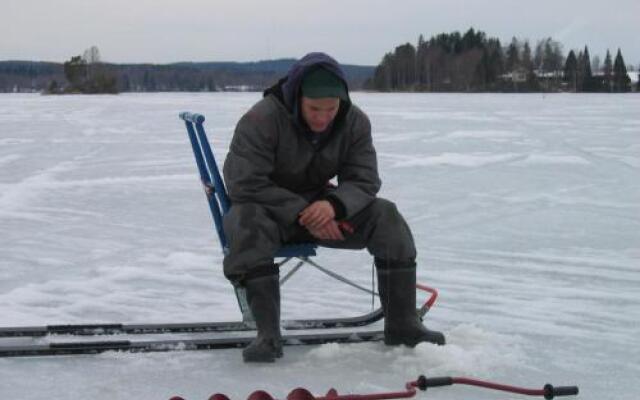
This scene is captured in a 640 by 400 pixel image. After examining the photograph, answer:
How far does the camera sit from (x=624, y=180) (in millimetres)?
8914

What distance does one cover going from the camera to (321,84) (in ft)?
10.0

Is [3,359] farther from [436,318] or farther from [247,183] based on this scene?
[436,318]

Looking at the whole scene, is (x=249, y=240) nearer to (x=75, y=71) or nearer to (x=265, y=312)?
(x=265, y=312)

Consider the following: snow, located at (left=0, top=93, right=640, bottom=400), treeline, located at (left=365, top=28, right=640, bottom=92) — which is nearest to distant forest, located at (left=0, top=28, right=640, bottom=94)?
treeline, located at (left=365, top=28, right=640, bottom=92)

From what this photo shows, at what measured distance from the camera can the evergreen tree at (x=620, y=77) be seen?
74.6 meters

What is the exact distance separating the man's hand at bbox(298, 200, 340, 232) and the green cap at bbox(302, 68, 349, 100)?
389 mm

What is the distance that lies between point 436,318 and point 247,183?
1.17 meters

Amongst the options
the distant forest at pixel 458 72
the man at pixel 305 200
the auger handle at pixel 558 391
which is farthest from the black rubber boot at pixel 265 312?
the distant forest at pixel 458 72

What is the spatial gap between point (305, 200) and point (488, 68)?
8229 centimetres

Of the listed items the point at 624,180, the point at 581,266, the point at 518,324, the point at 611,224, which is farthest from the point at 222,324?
the point at 624,180

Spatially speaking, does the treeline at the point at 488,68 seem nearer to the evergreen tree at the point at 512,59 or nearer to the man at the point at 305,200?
the evergreen tree at the point at 512,59

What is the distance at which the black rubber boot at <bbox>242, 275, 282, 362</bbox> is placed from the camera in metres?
3.05

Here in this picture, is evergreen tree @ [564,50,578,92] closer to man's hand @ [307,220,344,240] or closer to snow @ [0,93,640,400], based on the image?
snow @ [0,93,640,400]

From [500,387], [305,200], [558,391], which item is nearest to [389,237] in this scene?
[305,200]
